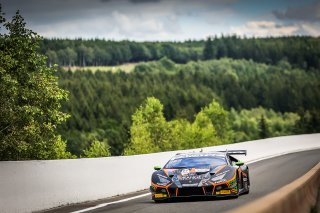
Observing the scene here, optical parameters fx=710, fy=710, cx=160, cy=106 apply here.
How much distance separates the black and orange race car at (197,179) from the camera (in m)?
15.1

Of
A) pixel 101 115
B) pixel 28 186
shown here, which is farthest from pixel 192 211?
pixel 101 115

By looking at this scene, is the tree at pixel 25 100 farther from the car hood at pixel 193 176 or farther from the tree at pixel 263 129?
the tree at pixel 263 129

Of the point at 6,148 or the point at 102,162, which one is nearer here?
the point at 102,162

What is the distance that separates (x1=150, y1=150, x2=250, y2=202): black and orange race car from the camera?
15078 millimetres

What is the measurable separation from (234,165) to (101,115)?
164350mm

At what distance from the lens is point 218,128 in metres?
165

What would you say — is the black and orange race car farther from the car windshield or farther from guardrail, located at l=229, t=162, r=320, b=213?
guardrail, located at l=229, t=162, r=320, b=213

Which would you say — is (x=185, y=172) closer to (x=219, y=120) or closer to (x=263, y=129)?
(x=219, y=120)

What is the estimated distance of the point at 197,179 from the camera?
1506cm

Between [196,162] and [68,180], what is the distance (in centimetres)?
330

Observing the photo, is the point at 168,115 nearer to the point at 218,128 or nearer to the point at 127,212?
the point at 218,128

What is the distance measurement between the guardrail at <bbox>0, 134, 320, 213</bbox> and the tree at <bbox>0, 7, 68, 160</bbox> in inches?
547

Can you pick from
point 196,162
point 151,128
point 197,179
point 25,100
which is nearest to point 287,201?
point 197,179

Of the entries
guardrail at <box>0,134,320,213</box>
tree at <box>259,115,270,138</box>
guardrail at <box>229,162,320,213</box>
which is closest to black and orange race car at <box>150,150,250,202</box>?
guardrail at <box>0,134,320,213</box>
